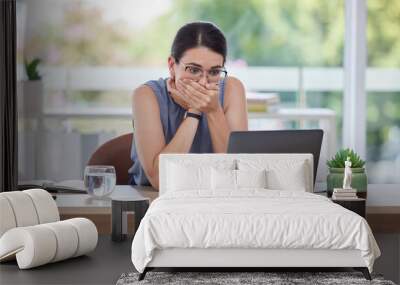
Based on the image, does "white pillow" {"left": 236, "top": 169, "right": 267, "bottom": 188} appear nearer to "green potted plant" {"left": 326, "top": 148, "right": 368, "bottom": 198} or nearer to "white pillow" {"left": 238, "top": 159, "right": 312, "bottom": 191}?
"white pillow" {"left": 238, "top": 159, "right": 312, "bottom": 191}

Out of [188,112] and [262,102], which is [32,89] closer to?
[188,112]

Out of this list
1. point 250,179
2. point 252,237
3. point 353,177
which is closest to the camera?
point 252,237

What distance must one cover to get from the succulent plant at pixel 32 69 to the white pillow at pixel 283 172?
231cm

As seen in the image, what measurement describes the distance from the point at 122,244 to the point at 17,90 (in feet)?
6.70

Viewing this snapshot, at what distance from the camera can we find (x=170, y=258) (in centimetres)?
538

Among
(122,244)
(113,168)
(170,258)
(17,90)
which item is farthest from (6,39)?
(170,258)

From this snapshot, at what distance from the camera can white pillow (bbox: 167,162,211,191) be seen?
6.62 metres

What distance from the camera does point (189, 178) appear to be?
21.8 feet

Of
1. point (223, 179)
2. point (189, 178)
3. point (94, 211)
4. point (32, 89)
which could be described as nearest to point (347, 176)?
point (223, 179)

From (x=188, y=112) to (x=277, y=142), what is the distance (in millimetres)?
1387

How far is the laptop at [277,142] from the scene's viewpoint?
22.3ft

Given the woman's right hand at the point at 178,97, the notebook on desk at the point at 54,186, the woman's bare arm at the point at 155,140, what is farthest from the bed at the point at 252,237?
the notebook on desk at the point at 54,186

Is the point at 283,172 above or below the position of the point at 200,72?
below

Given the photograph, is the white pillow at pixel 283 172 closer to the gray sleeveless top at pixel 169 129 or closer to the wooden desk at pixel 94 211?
the wooden desk at pixel 94 211
